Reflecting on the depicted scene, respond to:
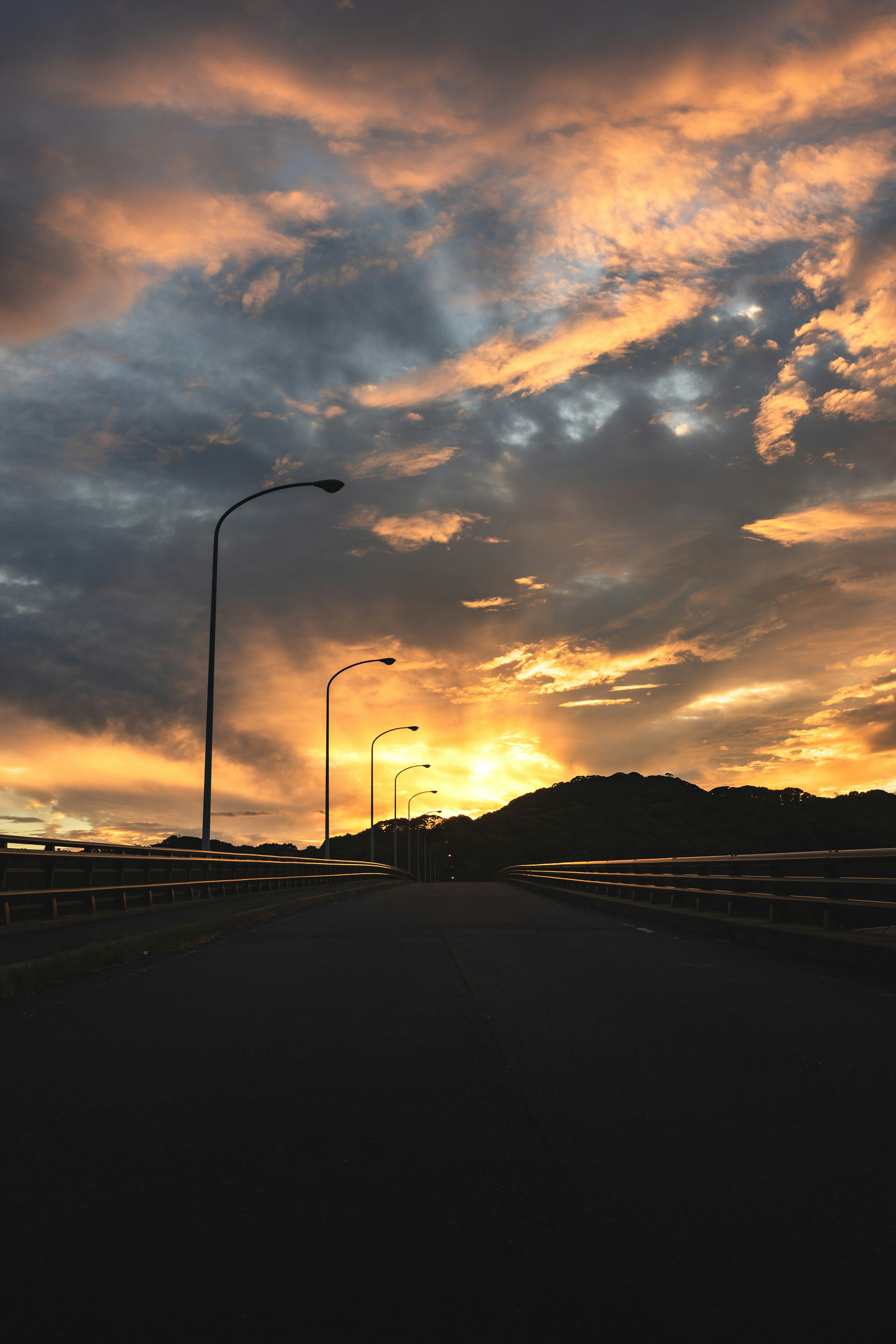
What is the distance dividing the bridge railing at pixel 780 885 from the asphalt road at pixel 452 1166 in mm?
1688

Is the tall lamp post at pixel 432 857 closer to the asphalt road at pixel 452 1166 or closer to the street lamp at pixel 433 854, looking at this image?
the street lamp at pixel 433 854

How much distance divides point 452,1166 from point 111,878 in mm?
17097

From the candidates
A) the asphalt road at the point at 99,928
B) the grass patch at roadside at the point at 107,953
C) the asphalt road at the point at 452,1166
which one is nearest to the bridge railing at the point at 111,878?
the asphalt road at the point at 99,928

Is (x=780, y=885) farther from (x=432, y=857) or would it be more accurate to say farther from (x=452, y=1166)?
(x=432, y=857)

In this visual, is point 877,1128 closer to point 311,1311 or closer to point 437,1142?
point 437,1142

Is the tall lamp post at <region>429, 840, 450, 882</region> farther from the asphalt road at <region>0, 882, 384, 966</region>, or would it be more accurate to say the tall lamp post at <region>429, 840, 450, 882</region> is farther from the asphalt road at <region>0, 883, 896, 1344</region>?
the asphalt road at <region>0, 883, 896, 1344</region>

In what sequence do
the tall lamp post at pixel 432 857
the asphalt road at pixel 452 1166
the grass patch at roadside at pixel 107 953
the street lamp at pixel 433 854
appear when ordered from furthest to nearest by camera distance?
the tall lamp post at pixel 432 857 < the street lamp at pixel 433 854 < the grass patch at roadside at pixel 107 953 < the asphalt road at pixel 452 1166

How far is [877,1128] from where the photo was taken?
4.26 meters

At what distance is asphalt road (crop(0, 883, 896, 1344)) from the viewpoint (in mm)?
2688

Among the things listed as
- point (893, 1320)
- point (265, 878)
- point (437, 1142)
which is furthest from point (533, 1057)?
point (265, 878)

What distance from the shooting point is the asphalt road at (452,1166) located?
8.82ft

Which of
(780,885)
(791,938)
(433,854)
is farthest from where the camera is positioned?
(433,854)

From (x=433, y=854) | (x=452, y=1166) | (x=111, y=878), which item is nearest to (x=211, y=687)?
(x=111, y=878)

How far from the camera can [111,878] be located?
19422 mm
